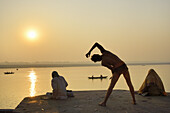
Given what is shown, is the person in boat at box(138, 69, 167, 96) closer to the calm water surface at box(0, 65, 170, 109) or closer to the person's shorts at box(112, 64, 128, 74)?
the person's shorts at box(112, 64, 128, 74)

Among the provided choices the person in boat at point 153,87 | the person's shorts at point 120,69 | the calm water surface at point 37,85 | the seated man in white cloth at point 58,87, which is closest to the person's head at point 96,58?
the person's shorts at point 120,69

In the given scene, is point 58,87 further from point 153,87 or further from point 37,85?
point 37,85

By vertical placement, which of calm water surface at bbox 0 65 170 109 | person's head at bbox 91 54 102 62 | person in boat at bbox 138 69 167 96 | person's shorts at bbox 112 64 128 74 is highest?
person's head at bbox 91 54 102 62

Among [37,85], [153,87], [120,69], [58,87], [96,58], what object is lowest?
[37,85]

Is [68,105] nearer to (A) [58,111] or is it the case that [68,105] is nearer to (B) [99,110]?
(A) [58,111]

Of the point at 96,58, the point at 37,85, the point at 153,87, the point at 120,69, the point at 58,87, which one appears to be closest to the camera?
the point at 96,58

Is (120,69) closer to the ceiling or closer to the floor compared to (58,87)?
closer to the ceiling

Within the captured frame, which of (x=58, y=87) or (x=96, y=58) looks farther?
(x=58, y=87)

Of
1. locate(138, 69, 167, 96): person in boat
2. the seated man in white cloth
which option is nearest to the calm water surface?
the seated man in white cloth

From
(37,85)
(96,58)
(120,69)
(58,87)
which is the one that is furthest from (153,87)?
(37,85)

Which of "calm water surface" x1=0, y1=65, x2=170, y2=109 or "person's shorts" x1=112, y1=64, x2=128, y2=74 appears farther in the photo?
"calm water surface" x1=0, y1=65, x2=170, y2=109

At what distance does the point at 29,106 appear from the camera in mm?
6262

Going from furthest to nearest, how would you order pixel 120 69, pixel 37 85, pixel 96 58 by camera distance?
pixel 37 85, pixel 120 69, pixel 96 58

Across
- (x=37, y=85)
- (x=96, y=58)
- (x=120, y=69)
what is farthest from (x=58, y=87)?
(x=37, y=85)
